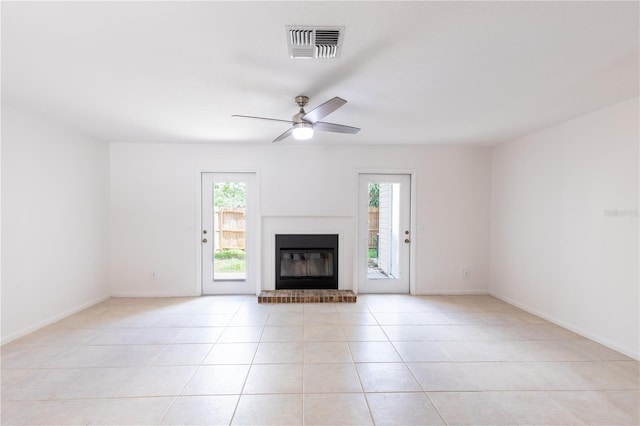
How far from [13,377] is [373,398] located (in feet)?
9.24

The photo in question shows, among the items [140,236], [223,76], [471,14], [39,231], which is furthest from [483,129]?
[39,231]

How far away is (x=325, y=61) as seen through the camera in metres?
2.00

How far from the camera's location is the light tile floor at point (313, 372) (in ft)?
6.26

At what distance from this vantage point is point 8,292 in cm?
293

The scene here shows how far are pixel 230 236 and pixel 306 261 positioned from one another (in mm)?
1287

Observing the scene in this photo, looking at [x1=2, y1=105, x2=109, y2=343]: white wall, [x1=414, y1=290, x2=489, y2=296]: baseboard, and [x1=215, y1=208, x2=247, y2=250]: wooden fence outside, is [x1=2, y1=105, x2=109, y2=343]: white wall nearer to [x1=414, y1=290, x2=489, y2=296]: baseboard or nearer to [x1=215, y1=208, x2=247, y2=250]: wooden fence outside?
[x1=215, y1=208, x2=247, y2=250]: wooden fence outside

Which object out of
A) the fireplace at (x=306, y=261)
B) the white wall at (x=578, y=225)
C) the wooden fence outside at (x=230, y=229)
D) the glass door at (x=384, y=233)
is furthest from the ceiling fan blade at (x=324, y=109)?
the white wall at (x=578, y=225)

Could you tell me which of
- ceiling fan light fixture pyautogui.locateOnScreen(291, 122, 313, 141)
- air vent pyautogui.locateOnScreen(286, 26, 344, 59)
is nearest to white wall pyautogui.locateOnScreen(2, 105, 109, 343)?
ceiling fan light fixture pyautogui.locateOnScreen(291, 122, 313, 141)

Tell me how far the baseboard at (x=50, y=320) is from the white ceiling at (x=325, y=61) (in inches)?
91.7

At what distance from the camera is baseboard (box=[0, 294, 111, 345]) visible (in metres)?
2.93

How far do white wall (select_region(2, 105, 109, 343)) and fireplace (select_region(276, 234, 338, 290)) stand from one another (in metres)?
2.63

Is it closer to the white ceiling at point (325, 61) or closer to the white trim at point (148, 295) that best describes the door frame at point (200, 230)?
the white trim at point (148, 295)

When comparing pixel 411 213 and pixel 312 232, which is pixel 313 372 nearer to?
pixel 312 232

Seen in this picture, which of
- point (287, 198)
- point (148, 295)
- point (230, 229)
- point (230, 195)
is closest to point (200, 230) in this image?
point (230, 229)
